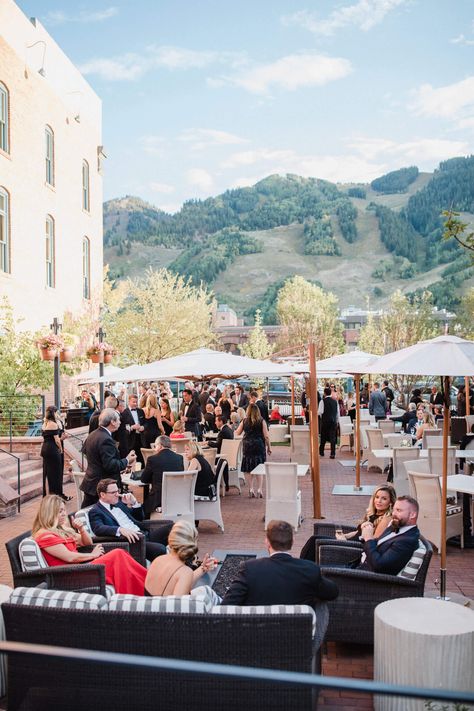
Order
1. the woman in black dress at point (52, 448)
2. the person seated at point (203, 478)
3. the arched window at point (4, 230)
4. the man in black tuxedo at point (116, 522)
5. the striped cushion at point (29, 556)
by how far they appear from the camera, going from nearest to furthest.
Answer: the striped cushion at point (29, 556) → the man in black tuxedo at point (116, 522) → the person seated at point (203, 478) → the woman in black dress at point (52, 448) → the arched window at point (4, 230)

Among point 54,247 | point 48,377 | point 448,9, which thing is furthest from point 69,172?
point 448,9

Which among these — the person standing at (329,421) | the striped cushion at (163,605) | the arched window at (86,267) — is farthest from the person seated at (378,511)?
the arched window at (86,267)

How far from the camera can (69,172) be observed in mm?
26016

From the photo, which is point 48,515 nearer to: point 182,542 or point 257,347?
point 182,542

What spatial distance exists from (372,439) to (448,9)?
152 feet

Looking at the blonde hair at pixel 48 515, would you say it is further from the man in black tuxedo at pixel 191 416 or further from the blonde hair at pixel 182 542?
the man in black tuxedo at pixel 191 416

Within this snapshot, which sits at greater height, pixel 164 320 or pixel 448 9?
pixel 448 9

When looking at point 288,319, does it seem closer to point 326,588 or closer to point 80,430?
point 80,430

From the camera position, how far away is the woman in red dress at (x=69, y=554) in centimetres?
571

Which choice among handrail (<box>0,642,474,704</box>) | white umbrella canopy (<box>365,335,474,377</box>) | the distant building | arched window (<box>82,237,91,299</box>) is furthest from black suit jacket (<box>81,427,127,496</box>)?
arched window (<box>82,237,91,299</box>)

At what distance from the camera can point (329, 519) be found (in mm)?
10906

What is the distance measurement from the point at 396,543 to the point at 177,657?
8.00 feet

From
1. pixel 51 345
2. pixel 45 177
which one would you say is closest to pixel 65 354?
pixel 51 345

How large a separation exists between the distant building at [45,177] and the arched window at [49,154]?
0.04 m
